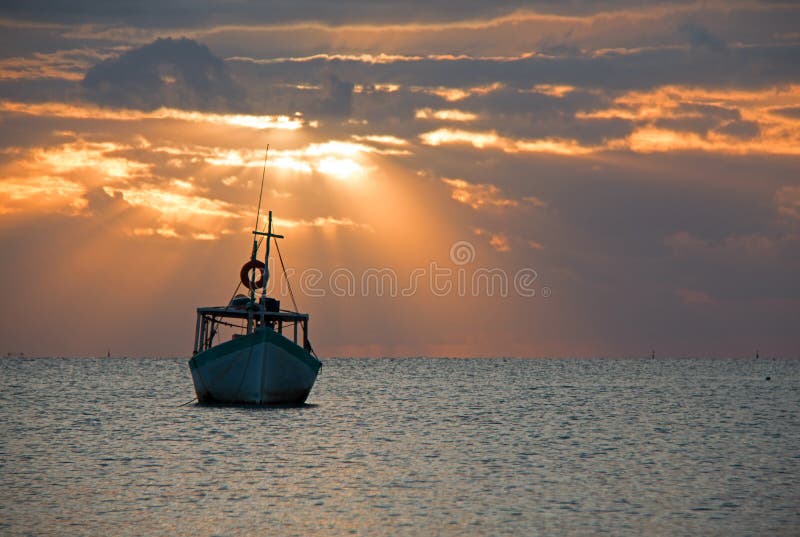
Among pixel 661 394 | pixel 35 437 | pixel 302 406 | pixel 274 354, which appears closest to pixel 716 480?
pixel 274 354

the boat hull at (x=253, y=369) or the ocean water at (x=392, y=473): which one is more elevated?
the boat hull at (x=253, y=369)

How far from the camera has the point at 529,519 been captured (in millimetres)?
33125

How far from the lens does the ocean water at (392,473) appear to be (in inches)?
1276

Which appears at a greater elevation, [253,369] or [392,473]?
[253,369]

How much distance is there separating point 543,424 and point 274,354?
748 inches

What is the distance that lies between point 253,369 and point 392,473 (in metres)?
25.7

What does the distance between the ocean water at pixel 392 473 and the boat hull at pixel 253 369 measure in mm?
1982

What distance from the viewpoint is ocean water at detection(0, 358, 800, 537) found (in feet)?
106

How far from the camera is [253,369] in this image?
2670 inches

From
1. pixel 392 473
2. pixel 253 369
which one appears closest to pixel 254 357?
pixel 253 369

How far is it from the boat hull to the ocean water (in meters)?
1.98

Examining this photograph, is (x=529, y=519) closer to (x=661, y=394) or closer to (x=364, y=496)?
(x=364, y=496)

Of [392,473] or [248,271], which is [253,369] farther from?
[392,473]

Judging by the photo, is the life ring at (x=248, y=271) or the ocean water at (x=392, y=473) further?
the life ring at (x=248, y=271)
